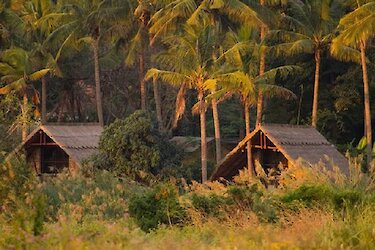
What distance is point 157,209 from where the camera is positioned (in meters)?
16.6

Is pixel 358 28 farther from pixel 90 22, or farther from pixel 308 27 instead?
pixel 90 22

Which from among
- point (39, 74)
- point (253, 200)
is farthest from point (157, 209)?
point (39, 74)

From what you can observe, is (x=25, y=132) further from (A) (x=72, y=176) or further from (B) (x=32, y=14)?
(A) (x=72, y=176)

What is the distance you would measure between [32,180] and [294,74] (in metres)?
25.2

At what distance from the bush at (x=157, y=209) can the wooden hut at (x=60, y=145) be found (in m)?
12.5

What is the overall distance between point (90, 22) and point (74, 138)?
33.1 feet

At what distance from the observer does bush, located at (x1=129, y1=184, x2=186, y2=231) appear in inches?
640

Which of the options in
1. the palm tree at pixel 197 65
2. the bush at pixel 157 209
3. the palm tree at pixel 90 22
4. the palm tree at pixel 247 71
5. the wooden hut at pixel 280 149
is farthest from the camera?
the palm tree at pixel 90 22

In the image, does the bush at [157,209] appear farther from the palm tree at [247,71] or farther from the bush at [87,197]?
the palm tree at [247,71]

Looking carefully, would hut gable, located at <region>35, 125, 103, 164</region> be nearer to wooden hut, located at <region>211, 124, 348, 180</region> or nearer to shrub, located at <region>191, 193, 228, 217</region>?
wooden hut, located at <region>211, 124, 348, 180</region>

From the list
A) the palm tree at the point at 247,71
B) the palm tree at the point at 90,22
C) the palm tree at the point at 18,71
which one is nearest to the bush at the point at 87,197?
the palm tree at the point at 247,71

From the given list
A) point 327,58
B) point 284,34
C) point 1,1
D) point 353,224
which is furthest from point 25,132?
point 353,224

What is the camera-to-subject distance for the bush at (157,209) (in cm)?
1625

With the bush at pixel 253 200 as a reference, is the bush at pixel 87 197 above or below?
below
